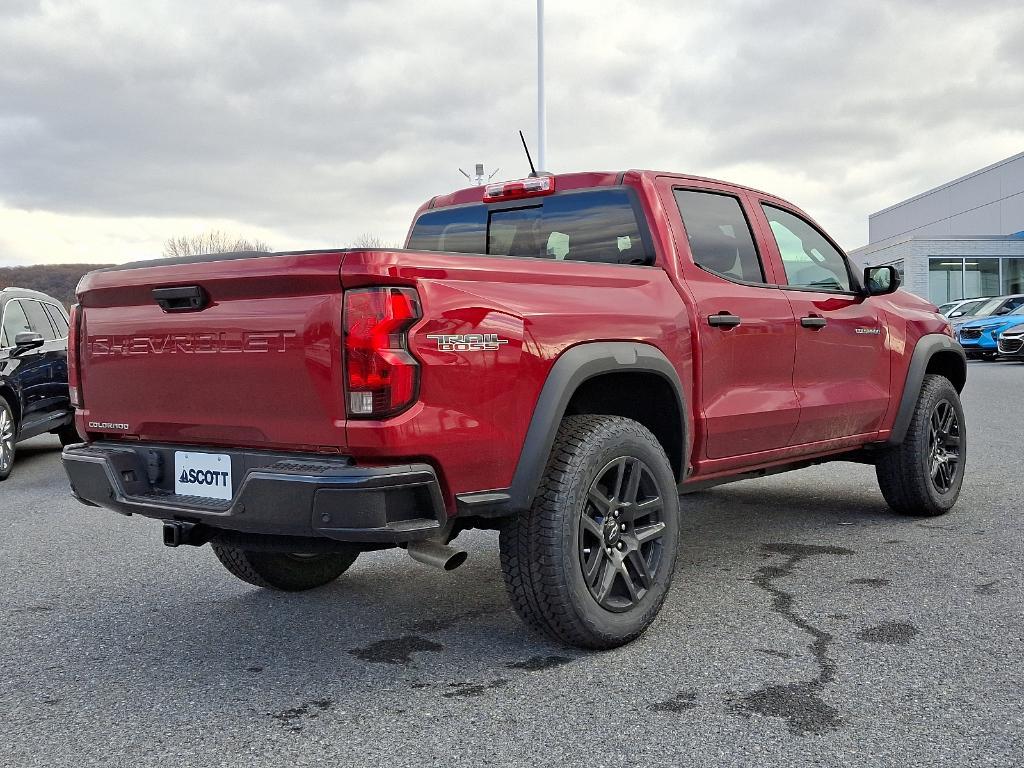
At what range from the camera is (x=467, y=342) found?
11.1 feet

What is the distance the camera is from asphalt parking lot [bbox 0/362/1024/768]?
9.88 ft

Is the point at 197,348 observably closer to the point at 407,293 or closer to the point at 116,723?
the point at 407,293

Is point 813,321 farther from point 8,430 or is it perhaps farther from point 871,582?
point 8,430

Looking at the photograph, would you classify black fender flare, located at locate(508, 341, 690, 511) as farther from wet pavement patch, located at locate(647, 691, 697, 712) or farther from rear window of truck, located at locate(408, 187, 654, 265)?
wet pavement patch, located at locate(647, 691, 697, 712)

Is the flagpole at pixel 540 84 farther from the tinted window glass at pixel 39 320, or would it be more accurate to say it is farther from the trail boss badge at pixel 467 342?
the trail boss badge at pixel 467 342

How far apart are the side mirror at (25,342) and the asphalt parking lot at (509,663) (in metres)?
4.37

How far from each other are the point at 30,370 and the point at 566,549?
25.9 feet

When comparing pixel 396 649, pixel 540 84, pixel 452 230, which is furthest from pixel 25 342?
pixel 540 84

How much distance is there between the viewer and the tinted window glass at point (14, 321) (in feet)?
32.0

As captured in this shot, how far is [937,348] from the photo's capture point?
6270mm

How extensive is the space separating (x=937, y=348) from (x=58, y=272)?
100522mm

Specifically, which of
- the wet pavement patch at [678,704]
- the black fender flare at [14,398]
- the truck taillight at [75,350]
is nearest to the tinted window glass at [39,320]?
the black fender flare at [14,398]

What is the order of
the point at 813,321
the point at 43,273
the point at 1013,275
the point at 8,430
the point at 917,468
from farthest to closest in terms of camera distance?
1. the point at 43,273
2. the point at 1013,275
3. the point at 8,430
4. the point at 917,468
5. the point at 813,321

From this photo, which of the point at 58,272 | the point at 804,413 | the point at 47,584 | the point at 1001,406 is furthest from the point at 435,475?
the point at 58,272
